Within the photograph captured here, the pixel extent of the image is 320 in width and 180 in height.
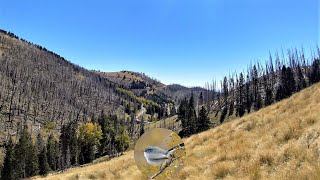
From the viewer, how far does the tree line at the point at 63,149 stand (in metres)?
82.2

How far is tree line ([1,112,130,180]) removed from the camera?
270ft

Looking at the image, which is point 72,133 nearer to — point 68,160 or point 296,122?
point 68,160

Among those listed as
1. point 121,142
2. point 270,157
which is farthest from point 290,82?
point 270,157

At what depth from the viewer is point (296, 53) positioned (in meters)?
164

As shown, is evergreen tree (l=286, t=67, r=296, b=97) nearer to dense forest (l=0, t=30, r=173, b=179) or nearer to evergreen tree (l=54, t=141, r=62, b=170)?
dense forest (l=0, t=30, r=173, b=179)

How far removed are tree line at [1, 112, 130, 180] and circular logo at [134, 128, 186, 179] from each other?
3171 inches

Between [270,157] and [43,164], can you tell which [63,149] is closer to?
[43,164]

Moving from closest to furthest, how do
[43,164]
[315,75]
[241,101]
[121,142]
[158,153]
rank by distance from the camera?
[158,153]
[43,164]
[121,142]
[315,75]
[241,101]

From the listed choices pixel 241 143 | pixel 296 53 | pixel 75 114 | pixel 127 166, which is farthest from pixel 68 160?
pixel 296 53

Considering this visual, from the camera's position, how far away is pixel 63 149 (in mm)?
103562

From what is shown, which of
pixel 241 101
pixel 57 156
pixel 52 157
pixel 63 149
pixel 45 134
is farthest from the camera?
pixel 45 134

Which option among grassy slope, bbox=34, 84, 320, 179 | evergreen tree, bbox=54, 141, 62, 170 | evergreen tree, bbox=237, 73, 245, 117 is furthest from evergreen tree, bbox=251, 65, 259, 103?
grassy slope, bbox=34, 84, 320, 179

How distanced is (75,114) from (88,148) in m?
89.8

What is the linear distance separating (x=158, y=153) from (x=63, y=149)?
332 feet
